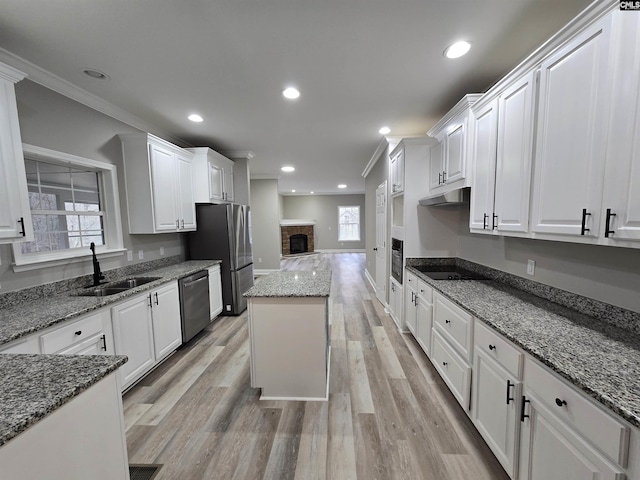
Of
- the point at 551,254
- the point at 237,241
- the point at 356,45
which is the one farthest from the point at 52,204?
the point at 551,254

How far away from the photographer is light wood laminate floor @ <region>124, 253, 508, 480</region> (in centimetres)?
159

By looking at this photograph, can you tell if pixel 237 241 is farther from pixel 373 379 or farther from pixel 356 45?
pixel 356 45

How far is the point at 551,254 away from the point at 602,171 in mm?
866

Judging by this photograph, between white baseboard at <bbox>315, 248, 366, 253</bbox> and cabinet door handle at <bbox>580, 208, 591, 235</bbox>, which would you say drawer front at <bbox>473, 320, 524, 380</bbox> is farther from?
white baseboard at <bbox>315, 248, 366, 253</bbox>

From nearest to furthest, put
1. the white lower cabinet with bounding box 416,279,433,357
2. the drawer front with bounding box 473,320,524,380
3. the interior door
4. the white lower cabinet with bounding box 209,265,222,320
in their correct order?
1. the drawer front with bounding box 473,320,524,380
2. the white lower cabinet with bounding box 416,279,433,357
3. the white lower cabinet with bounding box 209,265,222,320
4. the interior door

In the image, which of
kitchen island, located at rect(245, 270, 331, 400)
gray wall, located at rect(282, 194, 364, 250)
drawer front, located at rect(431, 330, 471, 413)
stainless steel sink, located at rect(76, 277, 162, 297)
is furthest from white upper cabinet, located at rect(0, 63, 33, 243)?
gray wall, located at rect(282, 194, 364, 250)

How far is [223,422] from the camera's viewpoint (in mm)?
1963

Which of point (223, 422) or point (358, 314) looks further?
point (358, 314)

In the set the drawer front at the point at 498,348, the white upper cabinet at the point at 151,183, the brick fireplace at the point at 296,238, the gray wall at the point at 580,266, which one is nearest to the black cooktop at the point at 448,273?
the gray wall at the point at 580,266

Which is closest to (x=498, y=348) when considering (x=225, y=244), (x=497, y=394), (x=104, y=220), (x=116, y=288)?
(x=497, y=394)

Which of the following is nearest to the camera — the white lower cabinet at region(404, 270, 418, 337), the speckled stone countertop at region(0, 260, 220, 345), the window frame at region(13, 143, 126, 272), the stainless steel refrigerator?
the speckled stone countertop at region(0, 260, 220, 345)

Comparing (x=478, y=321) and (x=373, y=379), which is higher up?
(x=478, y=321)

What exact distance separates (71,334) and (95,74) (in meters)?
2.11

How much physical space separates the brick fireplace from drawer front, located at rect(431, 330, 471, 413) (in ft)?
28.1
